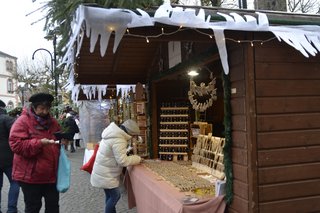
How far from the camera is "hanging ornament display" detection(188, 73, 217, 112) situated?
586cm

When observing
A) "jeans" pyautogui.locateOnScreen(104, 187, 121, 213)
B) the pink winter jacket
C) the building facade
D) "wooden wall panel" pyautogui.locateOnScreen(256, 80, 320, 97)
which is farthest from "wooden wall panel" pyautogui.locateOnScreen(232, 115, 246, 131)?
the building facade

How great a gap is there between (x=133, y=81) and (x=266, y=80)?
4626mm

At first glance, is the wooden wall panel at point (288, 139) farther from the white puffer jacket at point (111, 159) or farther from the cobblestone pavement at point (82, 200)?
the cobblestone pavement at point (82, 200)

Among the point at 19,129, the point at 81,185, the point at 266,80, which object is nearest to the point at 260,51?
the point at 266,80

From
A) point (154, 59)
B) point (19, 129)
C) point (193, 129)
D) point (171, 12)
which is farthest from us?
point (154, 59)

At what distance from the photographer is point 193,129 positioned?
6.29 meters

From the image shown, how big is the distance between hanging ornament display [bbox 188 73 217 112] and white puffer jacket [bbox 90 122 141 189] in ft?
4.95

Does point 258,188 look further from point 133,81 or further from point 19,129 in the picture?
point 133,81

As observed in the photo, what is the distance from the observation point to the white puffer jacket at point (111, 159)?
4.98 meters

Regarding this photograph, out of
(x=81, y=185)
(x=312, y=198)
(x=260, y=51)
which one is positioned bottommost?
(x=81, y=185)

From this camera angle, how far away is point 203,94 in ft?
19.9

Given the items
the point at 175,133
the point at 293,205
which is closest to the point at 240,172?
the point at 293,205

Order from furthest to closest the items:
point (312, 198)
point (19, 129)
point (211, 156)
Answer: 1. point (211, 156)
2. point (19, 129)
3. point (312, 198)

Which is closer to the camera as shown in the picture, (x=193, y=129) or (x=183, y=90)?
(x=193, y=129)
